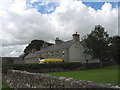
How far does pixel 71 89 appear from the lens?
5.15 meters

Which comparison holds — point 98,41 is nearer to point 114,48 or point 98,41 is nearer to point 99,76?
point 114,48

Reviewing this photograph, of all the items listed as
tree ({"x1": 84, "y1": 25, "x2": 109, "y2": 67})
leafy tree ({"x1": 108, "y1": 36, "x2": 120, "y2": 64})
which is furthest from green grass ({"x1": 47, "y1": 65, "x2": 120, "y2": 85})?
leafy tree ({"x1": 108, "y1": 36, "x2": 120, "y2": 64})

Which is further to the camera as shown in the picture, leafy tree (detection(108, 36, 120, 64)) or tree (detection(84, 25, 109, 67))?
leafy tree (detection(108, 36, 120, 64))

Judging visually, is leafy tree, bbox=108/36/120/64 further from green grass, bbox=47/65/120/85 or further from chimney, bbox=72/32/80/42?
green grass, bbox=47/65/120/85

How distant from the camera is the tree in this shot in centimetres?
4288

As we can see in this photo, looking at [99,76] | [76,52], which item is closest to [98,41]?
[76,52]

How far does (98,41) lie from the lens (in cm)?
4291

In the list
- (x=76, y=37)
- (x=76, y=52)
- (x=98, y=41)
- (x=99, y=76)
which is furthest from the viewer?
(x=76, y=52)

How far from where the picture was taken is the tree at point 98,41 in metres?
42.9

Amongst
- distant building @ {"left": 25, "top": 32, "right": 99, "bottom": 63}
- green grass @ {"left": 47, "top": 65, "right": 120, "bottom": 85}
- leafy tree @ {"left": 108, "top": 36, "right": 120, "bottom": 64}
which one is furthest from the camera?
distant building @ {"left": 25, "top": 32, "right": 99, "bottom": 63}

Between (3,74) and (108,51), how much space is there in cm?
3119

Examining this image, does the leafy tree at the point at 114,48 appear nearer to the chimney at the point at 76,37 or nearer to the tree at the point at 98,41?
the tree at the point at 98,41

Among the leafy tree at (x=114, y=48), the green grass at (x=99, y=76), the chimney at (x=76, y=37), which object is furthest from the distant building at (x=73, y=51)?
the green grass at (x=99, y=76)

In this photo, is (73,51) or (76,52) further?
(76,52)
